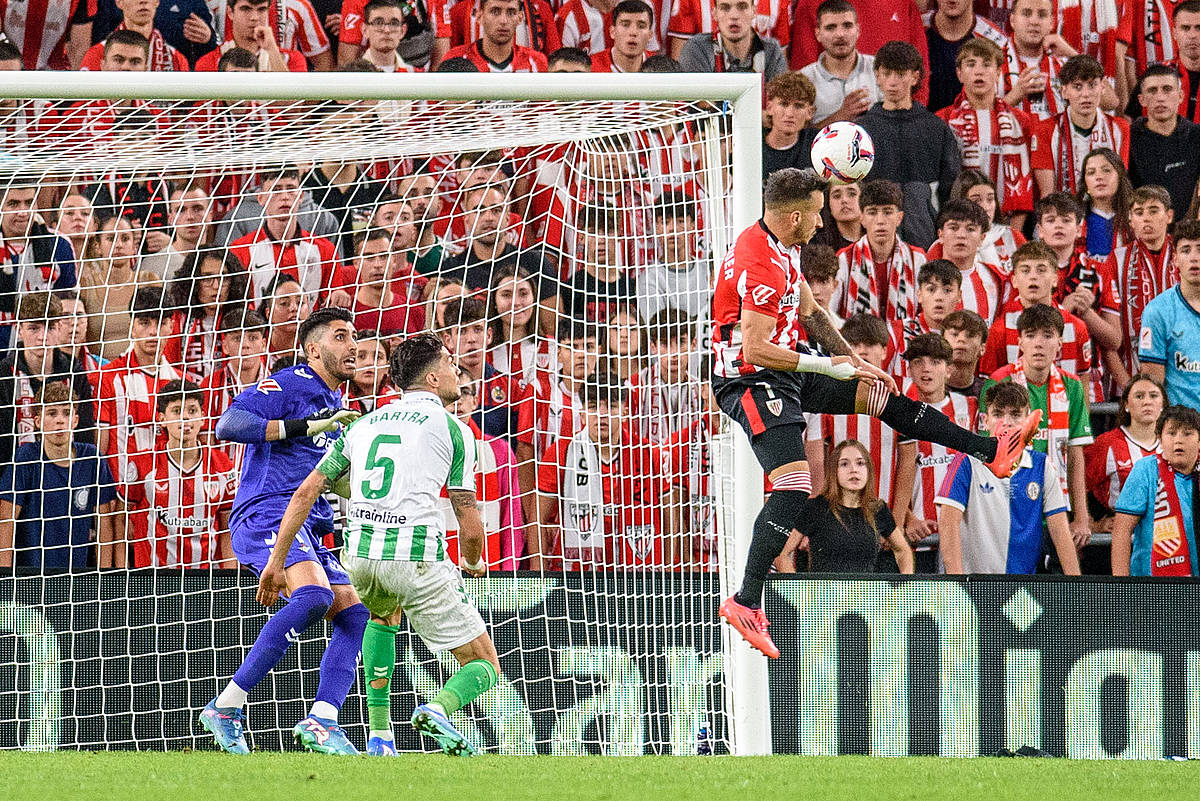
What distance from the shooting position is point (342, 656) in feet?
22.1

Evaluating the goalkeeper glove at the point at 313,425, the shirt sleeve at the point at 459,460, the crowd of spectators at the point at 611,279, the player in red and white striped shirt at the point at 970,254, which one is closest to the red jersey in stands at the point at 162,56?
the crowd of spectators at the point at 611,279

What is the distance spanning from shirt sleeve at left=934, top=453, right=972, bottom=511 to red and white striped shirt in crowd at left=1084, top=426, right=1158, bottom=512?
3.39ft

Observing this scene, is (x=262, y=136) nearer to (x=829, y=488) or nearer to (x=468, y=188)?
(x=468, y=188)

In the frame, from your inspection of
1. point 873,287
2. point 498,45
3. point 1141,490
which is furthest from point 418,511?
point 498,45

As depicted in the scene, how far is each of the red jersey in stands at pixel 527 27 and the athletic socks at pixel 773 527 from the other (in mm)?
4831

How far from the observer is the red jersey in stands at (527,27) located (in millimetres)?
10422

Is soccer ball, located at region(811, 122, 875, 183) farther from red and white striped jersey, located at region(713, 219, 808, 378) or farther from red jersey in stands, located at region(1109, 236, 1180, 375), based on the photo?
red jersey in stands, located at region(1109, 236, 1180, 375)

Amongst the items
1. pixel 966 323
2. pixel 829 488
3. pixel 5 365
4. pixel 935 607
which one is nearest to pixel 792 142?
pixel 966 323

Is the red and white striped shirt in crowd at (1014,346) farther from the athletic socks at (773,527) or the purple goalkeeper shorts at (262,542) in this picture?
the purple goalkeeper shorts at (262,542)

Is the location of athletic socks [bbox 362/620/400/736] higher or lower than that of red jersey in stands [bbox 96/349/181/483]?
lower

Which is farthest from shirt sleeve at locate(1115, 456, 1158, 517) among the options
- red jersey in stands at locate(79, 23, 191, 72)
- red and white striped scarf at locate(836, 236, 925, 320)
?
red jersey in stands at locate(79, 23, 191, 72)

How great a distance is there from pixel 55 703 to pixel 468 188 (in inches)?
138

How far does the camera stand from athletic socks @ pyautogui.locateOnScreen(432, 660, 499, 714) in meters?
6.17

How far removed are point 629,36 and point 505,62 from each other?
0.84 metres
